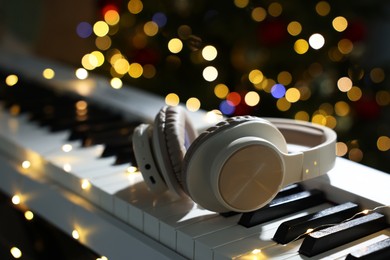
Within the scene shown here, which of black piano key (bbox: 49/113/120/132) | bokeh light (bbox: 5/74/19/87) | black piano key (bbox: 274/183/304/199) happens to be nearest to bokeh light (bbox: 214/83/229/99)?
bokeh light (bbox: 5/74/19/87)

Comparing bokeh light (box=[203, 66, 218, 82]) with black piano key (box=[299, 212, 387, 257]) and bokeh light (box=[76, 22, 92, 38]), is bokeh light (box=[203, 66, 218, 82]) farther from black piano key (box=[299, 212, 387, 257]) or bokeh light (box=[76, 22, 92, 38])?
black piano key (box=[299, 212, 387, 257])

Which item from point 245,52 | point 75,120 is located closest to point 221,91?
point 245,52

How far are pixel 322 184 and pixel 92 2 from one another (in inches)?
79.0

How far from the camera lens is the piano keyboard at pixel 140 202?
1.12 meters

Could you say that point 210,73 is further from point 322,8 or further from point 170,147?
point 170,147

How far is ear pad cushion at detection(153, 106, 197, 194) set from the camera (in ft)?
4.08

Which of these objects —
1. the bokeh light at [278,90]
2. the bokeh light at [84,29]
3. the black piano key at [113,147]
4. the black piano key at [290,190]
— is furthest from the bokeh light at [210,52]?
the black piano key at [290,190]

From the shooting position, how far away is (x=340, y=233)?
1.11m

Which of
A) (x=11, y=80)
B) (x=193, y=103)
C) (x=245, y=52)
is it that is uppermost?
(x=245, y=52)

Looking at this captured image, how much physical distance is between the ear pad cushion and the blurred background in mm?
927

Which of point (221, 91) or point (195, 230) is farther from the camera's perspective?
point (221, 91)

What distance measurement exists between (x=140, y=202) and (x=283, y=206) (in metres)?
0.25

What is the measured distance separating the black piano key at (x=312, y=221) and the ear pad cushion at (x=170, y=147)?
21 centimetres

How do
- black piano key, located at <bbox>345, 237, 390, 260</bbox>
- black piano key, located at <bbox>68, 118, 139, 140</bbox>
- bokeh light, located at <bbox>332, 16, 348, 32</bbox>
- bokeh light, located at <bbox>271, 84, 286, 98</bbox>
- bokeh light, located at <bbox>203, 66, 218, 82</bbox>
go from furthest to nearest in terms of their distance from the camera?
bokeh light, located at <bbox>203, 66, 218, 82</bbox>
bokeh light, located at <bbox>271, 84, 286, 98</bbox>
bokeh light, located at <bbox>332, 16, 348, 32</bbox>
black piano key, located at <bbox>68, 118, 139, 140</bbox>
black piano key, located at <bbox>345, 237, 390, 260</bbox>
